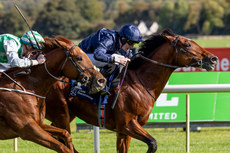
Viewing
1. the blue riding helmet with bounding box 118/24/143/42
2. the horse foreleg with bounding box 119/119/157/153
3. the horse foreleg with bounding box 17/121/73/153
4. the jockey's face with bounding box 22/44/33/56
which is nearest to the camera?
the horse foreleg with bounding box 17/121/73/153

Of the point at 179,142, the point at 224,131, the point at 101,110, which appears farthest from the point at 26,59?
the point at 224,131

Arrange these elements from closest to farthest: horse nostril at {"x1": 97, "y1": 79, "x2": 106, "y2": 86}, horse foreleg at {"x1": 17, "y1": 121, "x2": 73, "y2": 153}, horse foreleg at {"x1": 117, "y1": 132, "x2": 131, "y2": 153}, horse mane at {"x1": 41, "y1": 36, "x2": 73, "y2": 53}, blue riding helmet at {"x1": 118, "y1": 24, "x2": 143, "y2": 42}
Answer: horse foreleg at {"x1": 17, "y1": 121, "x2": 73, "y2": 153}, horse nostril at {"x1": 97, "y1": 79, "x2": 106, "y2": 86}, horse mane at {"x1": 41, "y1": 36, "x2": 73, "y2": 53}, blue riding helmet at {"x1": 118, "y1": 24, "x2": 143, "y2": 42}, horse foreleg at {"x1": 117, "y1": 132, "x2": 131, "y2": 153}

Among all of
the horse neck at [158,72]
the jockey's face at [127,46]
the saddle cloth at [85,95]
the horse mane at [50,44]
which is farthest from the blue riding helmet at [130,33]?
the horse mane at [50,44]

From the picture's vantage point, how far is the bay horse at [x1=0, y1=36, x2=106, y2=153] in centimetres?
458

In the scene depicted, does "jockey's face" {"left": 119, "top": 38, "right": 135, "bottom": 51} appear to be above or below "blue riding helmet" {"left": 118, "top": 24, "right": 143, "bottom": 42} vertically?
below

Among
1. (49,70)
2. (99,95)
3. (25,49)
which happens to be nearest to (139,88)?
(99,95)

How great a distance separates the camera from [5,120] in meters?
4.64

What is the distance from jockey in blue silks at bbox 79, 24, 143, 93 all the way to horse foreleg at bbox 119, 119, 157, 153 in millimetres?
537

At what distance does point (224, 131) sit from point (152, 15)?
73.4 metres

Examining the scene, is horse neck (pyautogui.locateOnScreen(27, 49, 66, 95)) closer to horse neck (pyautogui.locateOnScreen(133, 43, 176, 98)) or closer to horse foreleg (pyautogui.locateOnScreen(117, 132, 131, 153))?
horse neck (pyautogui.locateOnScreen(133, 43, 176, 98))

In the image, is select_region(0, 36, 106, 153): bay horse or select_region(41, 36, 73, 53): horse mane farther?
select_region(41, 36, 73, 53): horse mane

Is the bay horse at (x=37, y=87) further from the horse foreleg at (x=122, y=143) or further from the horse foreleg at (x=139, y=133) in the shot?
the horse foreleg at (x=122, y=143)

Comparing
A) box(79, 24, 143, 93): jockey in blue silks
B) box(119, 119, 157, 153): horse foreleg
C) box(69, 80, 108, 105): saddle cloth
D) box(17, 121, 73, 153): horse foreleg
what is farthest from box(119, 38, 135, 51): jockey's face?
box(17, 121, 73, 153): horse foreleg

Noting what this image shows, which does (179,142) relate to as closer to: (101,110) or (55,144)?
(101,110)
